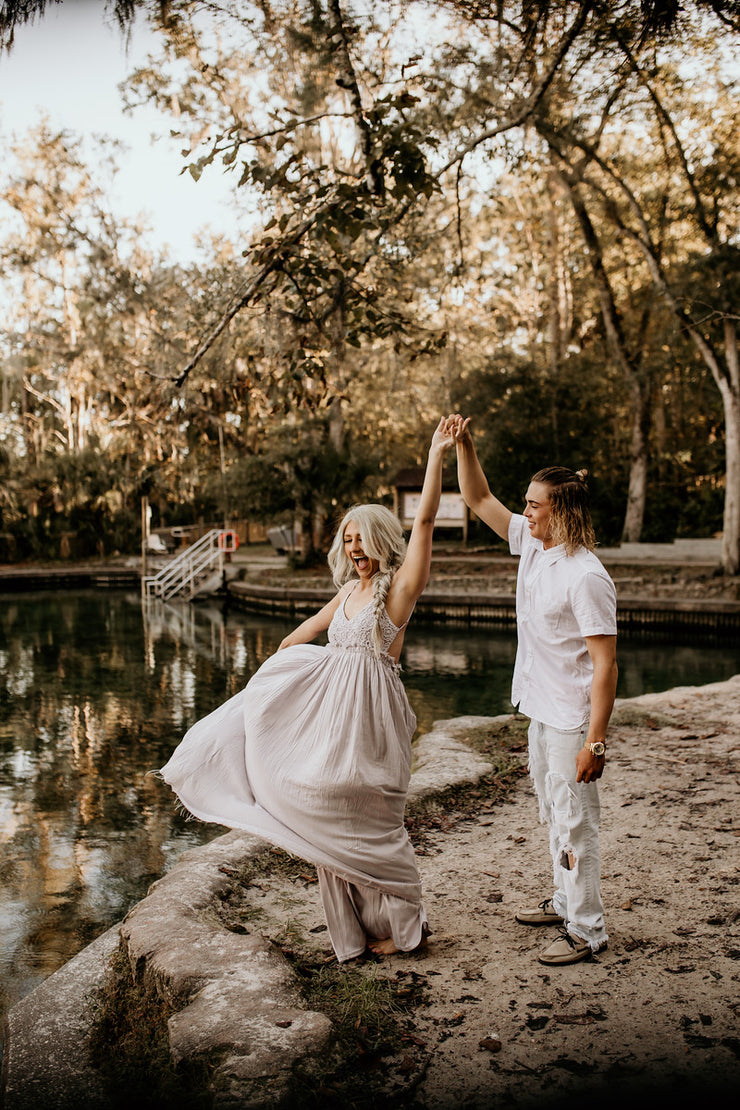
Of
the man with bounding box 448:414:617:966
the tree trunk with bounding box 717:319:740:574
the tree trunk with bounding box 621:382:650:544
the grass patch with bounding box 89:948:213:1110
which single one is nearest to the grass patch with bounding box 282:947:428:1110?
the grass patch with bounding box 89:948:213:1110

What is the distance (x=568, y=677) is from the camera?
10.7 ft

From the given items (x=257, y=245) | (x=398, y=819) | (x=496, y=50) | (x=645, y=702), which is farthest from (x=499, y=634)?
(x=398, y=819)

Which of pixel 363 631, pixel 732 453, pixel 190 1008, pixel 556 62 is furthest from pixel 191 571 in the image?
pixel 190 1008

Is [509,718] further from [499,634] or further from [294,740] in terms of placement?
[499,634]

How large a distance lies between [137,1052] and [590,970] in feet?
5.09

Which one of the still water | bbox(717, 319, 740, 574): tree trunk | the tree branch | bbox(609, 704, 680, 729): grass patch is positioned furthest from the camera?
bbox(717, 319, 740, 574): tree trunk

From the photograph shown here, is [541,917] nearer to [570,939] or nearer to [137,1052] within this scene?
[570,939]

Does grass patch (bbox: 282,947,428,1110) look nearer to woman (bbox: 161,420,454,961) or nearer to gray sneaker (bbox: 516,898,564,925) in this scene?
woman (bbox: 161,420,454,961)

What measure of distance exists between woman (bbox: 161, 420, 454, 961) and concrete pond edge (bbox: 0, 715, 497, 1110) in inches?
16.5

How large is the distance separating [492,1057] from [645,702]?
5.86 metres

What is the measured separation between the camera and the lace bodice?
3.38m

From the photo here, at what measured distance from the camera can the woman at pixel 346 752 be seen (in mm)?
3250

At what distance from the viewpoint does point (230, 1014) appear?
282cm

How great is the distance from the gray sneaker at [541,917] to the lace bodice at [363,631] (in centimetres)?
120
